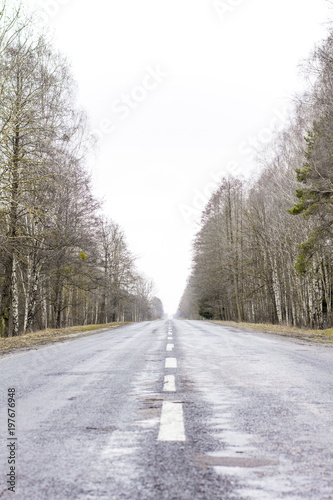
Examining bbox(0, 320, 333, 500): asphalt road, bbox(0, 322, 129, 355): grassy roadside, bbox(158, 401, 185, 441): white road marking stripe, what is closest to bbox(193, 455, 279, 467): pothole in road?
bbox(0, 320, 333, 500): asphalt road

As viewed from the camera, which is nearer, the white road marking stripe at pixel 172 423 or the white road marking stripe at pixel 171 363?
the white road marking stripe at pixel 172 423

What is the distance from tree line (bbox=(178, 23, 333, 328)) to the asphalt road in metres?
10.6

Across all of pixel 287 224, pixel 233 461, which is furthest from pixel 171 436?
pixel 287 224

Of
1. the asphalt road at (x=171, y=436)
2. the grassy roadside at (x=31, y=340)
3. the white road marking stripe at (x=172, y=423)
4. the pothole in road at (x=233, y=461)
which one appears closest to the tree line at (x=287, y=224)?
the grassy roadside at (x=31, y=340)

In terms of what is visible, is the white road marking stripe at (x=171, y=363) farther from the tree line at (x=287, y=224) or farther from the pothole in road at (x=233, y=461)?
→ the tree line at (x=287, y=224)

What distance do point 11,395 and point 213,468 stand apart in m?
2.54

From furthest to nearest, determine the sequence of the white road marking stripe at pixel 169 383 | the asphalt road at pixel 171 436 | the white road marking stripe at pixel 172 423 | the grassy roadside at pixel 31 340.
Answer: the grassy roadside at pixel 31 340
the white road marking stripe at pixel 169 383
the white road marking stripe at pixel 172 423
the asphalt road at pixel 171 436

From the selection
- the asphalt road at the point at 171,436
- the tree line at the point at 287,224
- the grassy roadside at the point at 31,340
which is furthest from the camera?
the tree line at the point at 287,224

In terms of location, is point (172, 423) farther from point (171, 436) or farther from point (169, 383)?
point (169, 383)

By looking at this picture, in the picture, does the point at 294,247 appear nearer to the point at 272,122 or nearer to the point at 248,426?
the point at 272,122

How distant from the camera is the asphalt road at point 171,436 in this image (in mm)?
1603

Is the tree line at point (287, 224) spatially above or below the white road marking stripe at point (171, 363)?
above

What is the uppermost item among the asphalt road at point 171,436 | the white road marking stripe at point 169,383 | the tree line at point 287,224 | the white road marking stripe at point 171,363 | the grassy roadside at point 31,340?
the tree line at point 287,224

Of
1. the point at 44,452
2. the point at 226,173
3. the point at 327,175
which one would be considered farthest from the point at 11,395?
the point at 226,173
